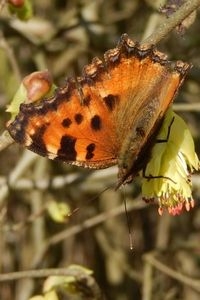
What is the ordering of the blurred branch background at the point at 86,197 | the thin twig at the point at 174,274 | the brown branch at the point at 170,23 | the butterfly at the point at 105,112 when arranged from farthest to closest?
the blurred branch background at the point at 86,197 < the thin twig at the point at 174,274 < the butterfly at the point at 105,112 < the brown branch at the point at 170,23

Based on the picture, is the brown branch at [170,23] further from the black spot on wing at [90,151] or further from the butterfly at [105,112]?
the black spot on wing at [90,151]

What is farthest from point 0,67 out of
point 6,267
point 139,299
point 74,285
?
point 74,285

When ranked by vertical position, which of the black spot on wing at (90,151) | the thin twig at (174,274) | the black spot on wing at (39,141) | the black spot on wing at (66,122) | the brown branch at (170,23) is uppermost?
the brown branch at (170,23)

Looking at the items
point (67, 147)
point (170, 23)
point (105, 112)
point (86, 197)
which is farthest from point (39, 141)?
point (86, 197)

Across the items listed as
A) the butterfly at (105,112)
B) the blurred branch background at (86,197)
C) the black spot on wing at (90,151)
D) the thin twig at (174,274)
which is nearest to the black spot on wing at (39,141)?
the butterfly at (105,112)

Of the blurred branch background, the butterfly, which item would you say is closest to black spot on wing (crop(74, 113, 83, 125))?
the butterfly

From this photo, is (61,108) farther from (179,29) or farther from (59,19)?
(59,19)

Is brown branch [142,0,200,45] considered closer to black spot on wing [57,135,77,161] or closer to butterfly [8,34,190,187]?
butterfly [8,34,190,187]
